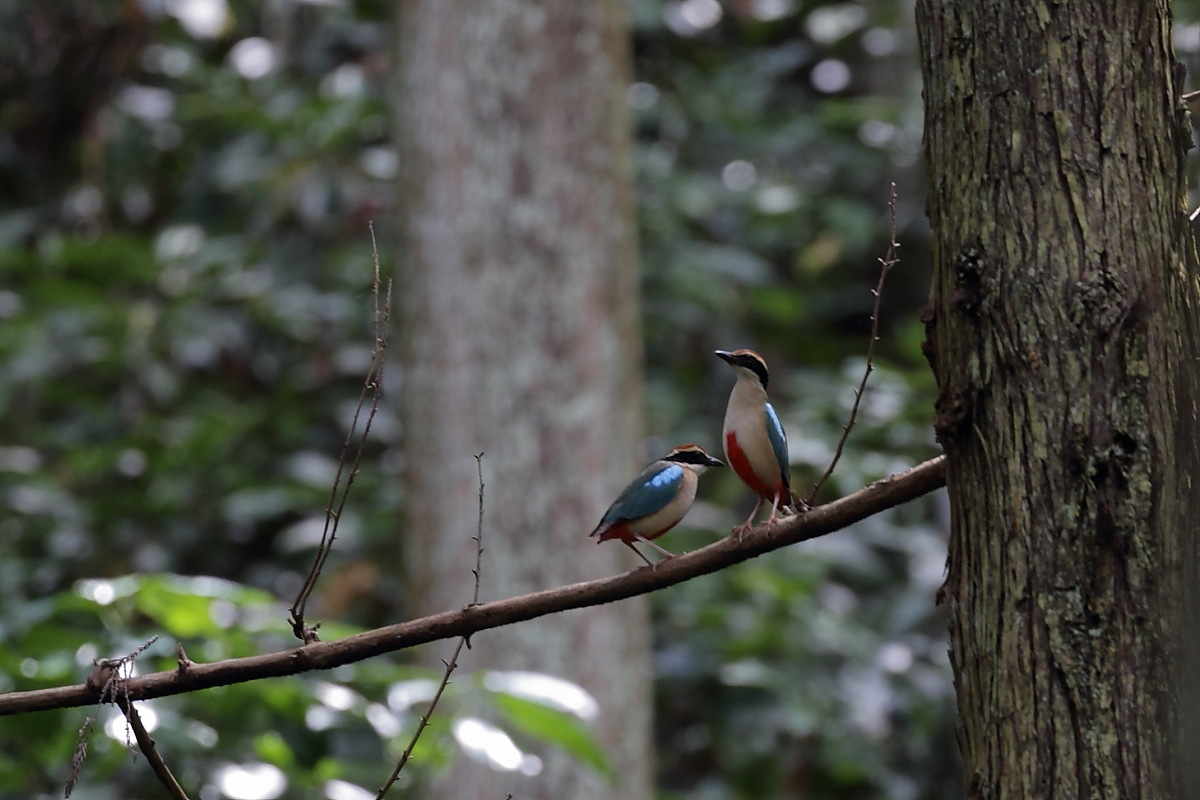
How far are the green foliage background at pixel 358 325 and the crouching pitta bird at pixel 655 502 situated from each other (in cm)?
153

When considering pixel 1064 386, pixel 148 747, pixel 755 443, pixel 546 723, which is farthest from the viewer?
pixel 546 723

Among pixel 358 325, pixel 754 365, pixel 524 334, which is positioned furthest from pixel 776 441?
pixel 358 325

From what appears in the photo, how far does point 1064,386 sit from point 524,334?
3.55 meters

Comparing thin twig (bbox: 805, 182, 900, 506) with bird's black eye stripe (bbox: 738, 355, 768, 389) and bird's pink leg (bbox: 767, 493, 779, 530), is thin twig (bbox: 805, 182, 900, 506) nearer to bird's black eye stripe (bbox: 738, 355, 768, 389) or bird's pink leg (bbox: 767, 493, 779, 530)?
bird's pink leg (bbox: 767, 493, 779, 530)

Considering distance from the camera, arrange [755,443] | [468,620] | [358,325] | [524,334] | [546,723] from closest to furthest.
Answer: [468,620] → [755,443] → [546,723] → [524,334] → [358,325]

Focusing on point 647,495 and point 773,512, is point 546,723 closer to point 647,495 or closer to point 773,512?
point 647,495

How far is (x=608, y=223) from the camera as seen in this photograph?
5512 millimetres

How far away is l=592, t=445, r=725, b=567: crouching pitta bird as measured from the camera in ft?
8.97

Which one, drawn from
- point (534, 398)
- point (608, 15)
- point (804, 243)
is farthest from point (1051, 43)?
point (804, 243)

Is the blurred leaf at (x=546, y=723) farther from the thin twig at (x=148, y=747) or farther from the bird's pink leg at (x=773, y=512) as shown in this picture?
the thin twig at (x=148, y=747)

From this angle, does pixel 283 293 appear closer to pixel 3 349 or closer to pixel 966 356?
pixel 3 349

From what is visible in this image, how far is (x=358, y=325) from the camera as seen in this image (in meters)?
7.46

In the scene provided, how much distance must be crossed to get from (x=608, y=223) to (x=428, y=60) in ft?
3.41

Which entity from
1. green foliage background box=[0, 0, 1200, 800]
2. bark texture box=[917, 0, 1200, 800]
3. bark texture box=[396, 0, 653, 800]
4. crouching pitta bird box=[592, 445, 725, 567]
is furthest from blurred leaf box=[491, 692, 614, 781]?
bark texture box=[396, 0, 653, 800]
